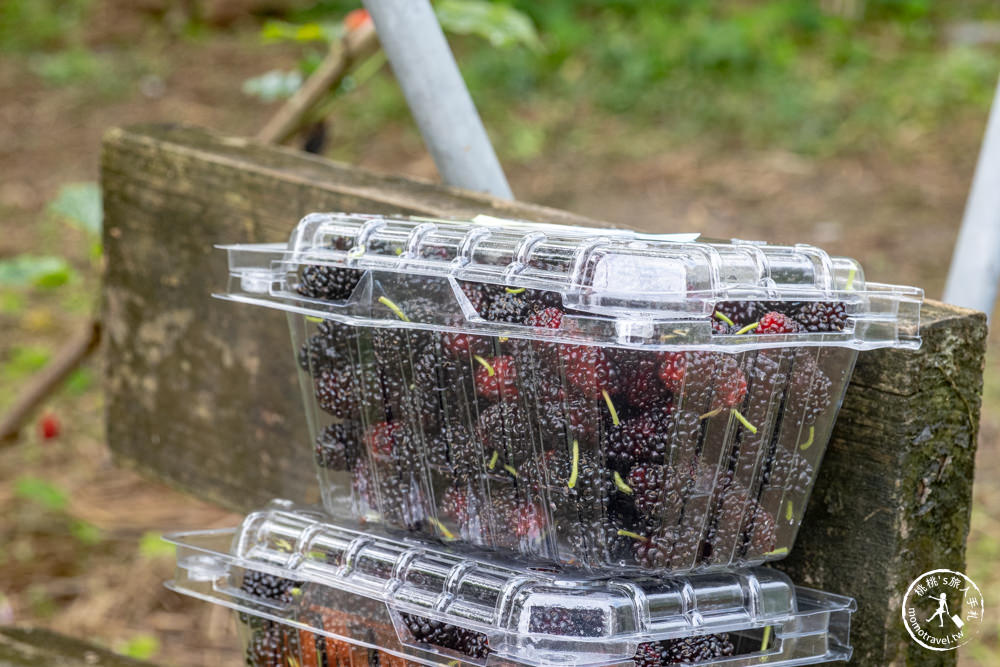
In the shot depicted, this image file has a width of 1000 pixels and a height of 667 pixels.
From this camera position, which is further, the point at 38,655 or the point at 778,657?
the point at 38,655

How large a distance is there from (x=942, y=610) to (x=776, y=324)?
320 millimetres

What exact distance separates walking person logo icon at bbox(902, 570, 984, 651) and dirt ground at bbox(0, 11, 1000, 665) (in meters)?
1.13

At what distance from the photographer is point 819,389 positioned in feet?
2.35

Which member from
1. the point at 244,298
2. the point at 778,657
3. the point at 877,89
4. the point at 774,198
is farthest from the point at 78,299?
the point at 877,89

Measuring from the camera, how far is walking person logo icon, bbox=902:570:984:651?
814mm

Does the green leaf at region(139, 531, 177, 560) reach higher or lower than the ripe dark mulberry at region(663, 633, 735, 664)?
lower

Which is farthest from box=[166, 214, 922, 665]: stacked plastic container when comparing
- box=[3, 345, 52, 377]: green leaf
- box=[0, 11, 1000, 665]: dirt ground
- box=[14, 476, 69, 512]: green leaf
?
box=[3, 345, 52, 377]: green leaf

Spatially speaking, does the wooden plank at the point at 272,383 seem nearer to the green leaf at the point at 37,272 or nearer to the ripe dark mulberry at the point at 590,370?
the green leaf at the point at 37,272

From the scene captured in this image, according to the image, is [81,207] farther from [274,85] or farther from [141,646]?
[141,646]

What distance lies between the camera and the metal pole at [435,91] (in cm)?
100

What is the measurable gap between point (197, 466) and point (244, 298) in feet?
1.66

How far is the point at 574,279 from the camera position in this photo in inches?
26.4

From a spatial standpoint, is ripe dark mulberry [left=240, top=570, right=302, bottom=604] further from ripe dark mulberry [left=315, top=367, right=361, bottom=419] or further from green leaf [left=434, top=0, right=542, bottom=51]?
green leaf [left=434, top=0, right=542, bottom=51]

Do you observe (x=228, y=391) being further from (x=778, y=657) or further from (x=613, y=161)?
(x=613, y=161)
